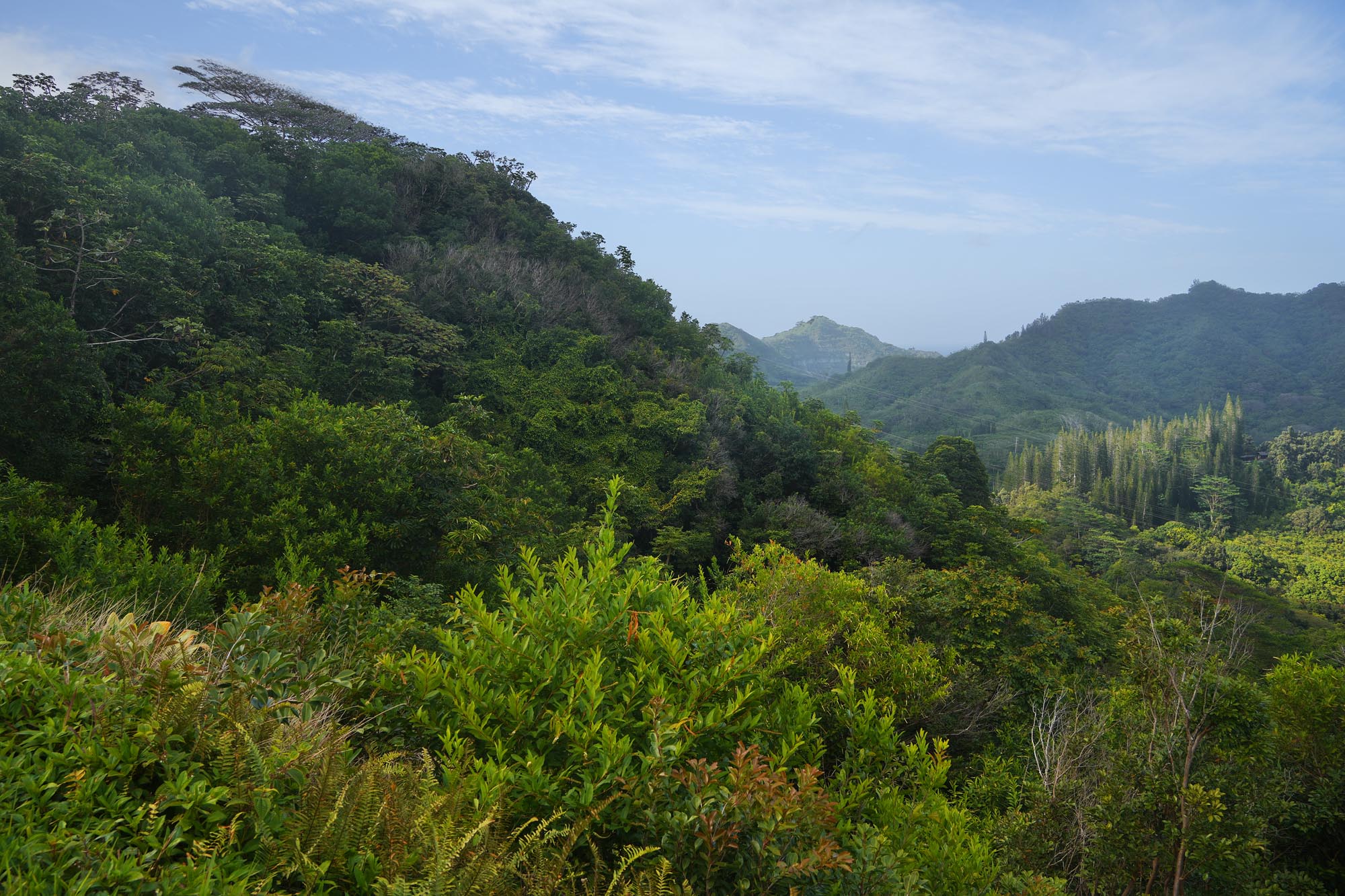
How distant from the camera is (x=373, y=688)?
296 centimetres

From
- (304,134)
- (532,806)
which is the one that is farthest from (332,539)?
(304,134)

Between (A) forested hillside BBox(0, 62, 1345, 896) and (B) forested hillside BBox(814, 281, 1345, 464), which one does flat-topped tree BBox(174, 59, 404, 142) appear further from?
(B) forested hillside BBox(814, 281, 1345, 464)

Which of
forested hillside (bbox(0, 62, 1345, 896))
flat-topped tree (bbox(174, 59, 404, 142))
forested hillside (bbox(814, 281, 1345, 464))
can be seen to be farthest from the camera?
forested hillside (bbox(814, 281, 1345, 464))

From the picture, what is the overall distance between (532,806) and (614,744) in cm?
36

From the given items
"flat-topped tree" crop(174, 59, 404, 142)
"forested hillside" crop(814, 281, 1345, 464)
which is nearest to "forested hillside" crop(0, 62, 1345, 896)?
"flat-topped tree" crop(174, 59, 404, 142)

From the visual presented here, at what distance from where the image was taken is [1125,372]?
152 m

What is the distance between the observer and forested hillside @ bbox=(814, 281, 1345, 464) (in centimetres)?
10969

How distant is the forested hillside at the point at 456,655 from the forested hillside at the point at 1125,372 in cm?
8134

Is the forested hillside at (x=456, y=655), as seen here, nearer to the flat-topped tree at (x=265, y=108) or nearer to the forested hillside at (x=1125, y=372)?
the flat-topped tree at (x=265, y=108)

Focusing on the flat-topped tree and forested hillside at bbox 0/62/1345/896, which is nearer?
forested hillside at bbox 0/62/1345/896

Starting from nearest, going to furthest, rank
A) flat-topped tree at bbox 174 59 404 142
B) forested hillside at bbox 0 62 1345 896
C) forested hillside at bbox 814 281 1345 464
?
forested hillside at bbox 0 62 1345 896, flat-topped tree at bbox 174 59 404 142, forested hillside at bbox 814 281 1345 464

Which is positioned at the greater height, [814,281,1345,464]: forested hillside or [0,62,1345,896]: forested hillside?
[814,281,1345,464]: forested hillside

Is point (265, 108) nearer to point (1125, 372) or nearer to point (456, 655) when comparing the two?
point (456, 655)

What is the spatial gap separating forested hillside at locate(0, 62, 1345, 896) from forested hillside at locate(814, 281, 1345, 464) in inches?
3202
